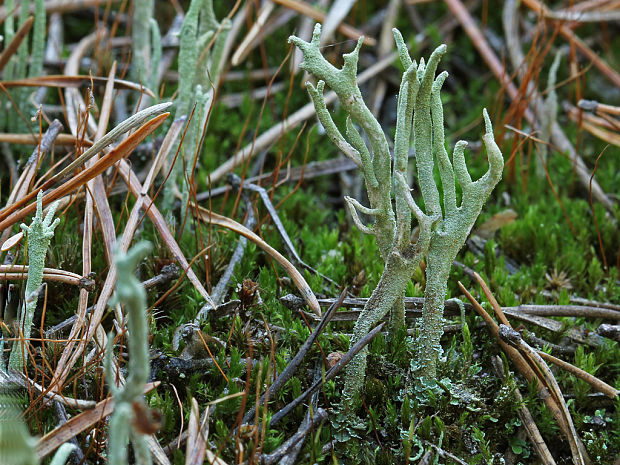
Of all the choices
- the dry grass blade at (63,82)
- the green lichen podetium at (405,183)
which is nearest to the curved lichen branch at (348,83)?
the green lichen podetium at (405,183)

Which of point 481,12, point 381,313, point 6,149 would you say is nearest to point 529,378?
point 381,313

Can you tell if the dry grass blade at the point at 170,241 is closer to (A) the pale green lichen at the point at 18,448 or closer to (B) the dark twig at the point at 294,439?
(B) the dark twig at the point at 294,439

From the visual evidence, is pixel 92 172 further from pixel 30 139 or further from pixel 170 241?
pixel 30 139

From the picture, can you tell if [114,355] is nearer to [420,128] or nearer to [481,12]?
[420,128]

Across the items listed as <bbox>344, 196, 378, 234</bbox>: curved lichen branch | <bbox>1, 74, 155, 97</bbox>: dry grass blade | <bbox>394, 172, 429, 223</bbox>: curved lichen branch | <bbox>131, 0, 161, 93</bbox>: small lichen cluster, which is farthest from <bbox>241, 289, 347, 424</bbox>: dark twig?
<bbox>131, 0, 161, 93</bbox>: small lichen cluster

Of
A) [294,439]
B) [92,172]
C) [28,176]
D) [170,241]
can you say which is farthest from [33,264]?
[294,439]

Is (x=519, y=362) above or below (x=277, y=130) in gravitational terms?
below
